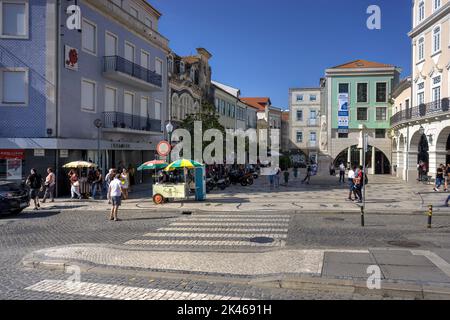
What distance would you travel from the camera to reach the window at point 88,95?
2323 cm

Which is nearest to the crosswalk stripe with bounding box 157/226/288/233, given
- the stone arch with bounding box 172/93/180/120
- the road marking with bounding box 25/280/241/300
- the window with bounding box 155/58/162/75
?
the road marking with bounding box 25/280/241/300

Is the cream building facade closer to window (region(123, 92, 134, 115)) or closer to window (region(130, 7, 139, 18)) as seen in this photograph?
window (region(123, 92, 134, 115))

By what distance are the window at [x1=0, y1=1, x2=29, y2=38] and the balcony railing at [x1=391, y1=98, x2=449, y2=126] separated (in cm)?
2638

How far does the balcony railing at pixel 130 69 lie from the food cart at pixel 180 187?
957 centimetres

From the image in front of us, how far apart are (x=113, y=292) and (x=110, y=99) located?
21051 millimetres

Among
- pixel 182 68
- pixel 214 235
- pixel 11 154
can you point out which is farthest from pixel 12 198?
pixel 182 68

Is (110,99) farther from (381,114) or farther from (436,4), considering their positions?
(381,114)

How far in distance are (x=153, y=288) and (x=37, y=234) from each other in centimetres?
670

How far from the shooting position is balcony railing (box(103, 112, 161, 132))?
25328 mm

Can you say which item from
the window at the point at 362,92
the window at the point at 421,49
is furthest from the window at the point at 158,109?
the window at the point at 362,92

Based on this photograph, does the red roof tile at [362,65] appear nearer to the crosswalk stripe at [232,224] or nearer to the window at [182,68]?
the window at [182,68]
